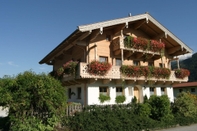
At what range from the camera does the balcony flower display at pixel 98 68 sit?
1570 cm

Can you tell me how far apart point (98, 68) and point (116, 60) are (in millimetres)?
4368

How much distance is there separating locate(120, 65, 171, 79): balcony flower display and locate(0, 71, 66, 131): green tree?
7891 millimetres

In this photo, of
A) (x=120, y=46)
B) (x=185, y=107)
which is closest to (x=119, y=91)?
(x=120, y=46)

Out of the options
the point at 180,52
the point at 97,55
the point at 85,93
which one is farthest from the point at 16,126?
the point at 180,52

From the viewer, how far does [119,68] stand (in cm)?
1745

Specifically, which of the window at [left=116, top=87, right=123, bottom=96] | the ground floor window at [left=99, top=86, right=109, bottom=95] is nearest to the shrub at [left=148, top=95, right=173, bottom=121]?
the window at [left=116, top=87, right=123, bottom=96]

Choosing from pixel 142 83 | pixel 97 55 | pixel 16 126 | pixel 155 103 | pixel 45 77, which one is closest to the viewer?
pixel 16 126

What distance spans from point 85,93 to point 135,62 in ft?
25.2

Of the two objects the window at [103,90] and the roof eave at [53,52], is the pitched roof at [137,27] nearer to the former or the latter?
the roof eave at [53,52]

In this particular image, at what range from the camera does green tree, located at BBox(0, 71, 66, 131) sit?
10312 millimetres

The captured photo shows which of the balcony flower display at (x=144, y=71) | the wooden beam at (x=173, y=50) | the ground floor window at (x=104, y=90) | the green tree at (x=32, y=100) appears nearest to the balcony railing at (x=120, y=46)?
the balcony flower display at (x=144, y=71)

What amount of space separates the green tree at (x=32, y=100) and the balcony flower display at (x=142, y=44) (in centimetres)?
973

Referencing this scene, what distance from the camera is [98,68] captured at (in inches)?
621

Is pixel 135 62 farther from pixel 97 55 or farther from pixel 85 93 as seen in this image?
pixel 85 93
